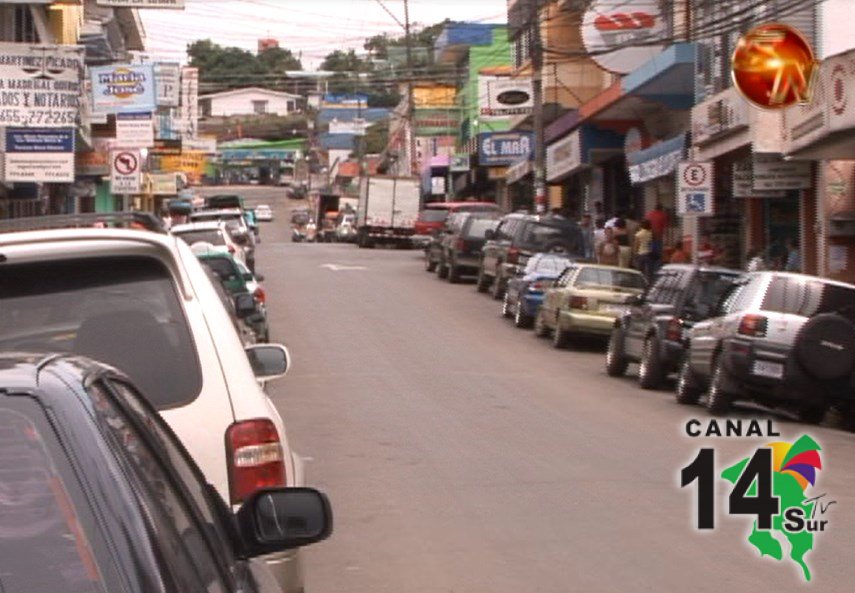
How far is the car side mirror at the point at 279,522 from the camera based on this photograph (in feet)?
15.1

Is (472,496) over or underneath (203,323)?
underneath

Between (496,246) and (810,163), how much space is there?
26.7 feet

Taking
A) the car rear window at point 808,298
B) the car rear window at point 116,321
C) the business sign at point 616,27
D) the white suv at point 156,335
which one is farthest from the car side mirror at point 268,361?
the business sign at point 616,27

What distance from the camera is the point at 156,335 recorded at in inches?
244

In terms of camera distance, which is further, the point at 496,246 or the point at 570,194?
the point at 570,194

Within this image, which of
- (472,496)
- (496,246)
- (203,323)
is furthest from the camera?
(496,246)

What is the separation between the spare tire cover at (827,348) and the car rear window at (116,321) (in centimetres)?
1237

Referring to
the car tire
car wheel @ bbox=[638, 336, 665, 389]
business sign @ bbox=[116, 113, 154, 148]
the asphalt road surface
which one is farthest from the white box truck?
car wheel @ bbox=[638, 336, 665, 389]

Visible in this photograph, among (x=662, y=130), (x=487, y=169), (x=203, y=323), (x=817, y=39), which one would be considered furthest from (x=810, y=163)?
(x=487, y=169)

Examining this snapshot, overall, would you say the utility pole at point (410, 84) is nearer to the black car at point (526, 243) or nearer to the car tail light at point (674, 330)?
the black car at point (526, 243)

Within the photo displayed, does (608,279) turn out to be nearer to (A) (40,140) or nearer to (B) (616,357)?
(B) (616,357)

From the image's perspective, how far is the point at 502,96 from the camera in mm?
53656

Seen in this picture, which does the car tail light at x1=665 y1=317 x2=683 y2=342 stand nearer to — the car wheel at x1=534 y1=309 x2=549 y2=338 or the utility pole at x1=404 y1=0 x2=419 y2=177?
the car wheel at x1=534 y1=309 x2=549 y2=338

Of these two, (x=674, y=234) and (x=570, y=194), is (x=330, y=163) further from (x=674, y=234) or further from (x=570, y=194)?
(x=674, y=234)
